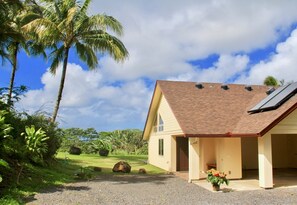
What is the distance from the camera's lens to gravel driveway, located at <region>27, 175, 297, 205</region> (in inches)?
406

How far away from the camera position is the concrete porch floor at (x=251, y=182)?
518 inches

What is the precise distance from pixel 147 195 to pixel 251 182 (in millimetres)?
5858

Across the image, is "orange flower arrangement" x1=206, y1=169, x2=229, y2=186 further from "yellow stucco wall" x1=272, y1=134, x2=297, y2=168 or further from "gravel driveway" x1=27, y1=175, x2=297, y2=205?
"yellow stucco wall" x1=272, y1=134, x2=297, y2=168

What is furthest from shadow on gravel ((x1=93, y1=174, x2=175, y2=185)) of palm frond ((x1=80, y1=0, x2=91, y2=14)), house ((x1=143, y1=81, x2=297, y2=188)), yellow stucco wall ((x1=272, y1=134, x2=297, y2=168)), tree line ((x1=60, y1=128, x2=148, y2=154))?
tree line ((x1=60, y1=128, x2=148, y2=154))

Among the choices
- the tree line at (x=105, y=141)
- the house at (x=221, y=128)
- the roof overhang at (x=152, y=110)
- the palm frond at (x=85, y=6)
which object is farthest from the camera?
the tree line at (x=105, y=141)

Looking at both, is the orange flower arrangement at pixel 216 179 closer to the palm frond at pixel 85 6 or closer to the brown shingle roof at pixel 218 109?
the brown shingle roof at pixel 218 109

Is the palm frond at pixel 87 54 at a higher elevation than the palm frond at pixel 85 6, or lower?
lower

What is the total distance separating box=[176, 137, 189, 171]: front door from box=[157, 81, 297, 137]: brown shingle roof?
2.52 m

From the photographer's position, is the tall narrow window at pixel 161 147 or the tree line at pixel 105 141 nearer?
the tall narrow window at pixel 161 147

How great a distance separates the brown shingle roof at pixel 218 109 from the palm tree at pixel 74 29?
4.26m

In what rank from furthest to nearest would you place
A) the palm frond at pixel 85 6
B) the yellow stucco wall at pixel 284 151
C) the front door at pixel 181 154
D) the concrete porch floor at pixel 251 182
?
the yellow stucco wall at pixel 284 151 → the palm frond at pixel 85 6 → the front door at pixel 181 154 → the concrete porch floor at pixel 251 182

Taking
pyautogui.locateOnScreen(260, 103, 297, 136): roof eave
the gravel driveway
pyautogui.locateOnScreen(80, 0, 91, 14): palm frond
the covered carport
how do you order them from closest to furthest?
the gravel driveway → pyautogui.locateOnScreen(260, 103, 297, 136): roof eave → the covered carport → pyautogui.locateOnScreen(80, 0, 91, 14): palm frond

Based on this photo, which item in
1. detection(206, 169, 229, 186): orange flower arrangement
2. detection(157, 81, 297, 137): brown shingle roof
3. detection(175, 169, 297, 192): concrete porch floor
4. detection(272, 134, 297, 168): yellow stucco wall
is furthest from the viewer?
detection(272, 134, 297, 168): yellow stucco wall

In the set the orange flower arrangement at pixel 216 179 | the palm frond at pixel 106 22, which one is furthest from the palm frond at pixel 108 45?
the orange flower arrangement at pixel 216 179
